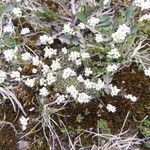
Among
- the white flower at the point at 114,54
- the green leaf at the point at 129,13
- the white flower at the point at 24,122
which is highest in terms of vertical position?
the green leaf at the point at 129,13

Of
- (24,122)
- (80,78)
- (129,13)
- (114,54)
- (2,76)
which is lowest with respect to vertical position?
(24,122)

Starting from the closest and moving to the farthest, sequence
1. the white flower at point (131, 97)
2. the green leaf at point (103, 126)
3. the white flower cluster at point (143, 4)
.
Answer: the green leaf at point (103, 126), the white flower at point (131, 97), the white flower cluster at point (143, 4)

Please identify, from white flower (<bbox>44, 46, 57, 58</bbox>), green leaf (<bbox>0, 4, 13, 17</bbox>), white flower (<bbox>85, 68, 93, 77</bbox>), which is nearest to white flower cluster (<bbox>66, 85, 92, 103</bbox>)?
white flower (<bbox>85, 68, 93, 77</bbox>)

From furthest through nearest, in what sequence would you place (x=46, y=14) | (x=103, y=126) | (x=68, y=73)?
(x=46, y=14), (x=68, y=73), (x=103, y=126)

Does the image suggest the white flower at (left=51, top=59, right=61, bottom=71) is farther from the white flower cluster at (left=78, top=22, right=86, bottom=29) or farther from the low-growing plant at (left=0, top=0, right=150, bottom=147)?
the white flower cluster at (left=78, top=22, right=86, bottom=29)

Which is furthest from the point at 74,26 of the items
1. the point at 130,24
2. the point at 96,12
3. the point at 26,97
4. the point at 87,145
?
the point at 87,145

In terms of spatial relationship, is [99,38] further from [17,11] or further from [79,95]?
[17,11]

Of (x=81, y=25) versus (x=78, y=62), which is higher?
(x=81, y=25)

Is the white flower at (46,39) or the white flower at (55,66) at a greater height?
the white flower at (46,39)

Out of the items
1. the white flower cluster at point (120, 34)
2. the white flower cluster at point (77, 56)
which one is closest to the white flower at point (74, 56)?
the white flower cluster at point (77, 56)

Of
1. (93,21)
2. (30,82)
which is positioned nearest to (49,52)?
(30,82)

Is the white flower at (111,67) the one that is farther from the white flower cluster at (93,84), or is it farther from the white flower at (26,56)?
the white flower at (26,56)

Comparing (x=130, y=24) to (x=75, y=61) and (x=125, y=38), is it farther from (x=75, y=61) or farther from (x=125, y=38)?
(x=75, y=61)
